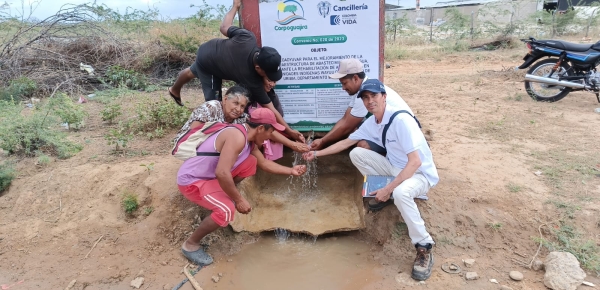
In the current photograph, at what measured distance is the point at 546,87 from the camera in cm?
631

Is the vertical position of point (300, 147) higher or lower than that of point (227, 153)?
lower

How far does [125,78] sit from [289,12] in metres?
5.07

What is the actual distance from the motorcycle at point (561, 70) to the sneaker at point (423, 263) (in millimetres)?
4821

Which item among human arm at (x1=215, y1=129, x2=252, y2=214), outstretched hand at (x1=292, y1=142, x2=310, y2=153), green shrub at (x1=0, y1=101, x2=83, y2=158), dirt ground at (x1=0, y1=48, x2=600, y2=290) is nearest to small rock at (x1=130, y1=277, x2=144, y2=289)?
dirt ground at (x1=0, y1=48, x2=600, y2=290)

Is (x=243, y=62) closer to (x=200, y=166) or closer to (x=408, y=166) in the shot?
(x=200, y=166)

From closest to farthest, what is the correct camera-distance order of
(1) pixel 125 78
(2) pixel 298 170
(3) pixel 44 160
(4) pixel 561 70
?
(2) pixel 298 170 < (3) pixel 44 160 < (4) pixel 561 70 < (1) pixel 125 78

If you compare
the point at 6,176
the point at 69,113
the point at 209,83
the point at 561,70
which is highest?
the point at 209,83

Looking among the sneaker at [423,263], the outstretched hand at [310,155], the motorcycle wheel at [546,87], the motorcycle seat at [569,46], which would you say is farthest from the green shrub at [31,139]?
the motorcycle seat at [569,46]

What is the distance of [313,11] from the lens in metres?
3.68

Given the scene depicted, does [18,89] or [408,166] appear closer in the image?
[408,166]

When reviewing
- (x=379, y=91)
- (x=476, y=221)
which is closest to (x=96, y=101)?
(x=379, y=91)

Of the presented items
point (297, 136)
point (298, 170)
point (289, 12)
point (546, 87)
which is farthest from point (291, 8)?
point (546, 87)

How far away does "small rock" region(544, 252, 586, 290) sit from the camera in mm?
2391

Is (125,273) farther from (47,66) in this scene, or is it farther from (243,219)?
(47,66)
